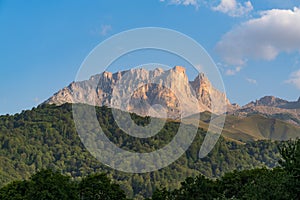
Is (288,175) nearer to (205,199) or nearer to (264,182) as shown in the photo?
(264,182)

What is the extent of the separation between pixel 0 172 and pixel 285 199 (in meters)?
162

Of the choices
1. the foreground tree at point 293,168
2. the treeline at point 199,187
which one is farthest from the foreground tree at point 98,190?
the foreground tree at point 293,168

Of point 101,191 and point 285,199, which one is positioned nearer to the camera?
point 285,199

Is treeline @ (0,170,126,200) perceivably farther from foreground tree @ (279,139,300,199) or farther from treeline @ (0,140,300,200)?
foreground tree @ (279,139,300,199)

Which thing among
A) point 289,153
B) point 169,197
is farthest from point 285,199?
point 169,197

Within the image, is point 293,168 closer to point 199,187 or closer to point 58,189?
point 199,187


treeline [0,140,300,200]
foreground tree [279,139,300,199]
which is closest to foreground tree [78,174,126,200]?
treeline [0,140,300,200]

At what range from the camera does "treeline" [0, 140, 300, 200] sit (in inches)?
1455

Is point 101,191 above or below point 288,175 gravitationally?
above

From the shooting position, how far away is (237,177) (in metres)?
61.8

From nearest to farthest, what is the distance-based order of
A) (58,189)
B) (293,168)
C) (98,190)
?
1. (293,168)
2. (58,189)
3. (98,190)

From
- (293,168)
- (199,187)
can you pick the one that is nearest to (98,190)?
(199,187)

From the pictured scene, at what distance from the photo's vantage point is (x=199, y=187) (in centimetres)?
6016

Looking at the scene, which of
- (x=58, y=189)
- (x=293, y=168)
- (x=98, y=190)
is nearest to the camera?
(x=293, y=168)
